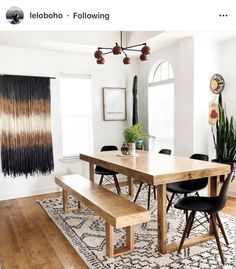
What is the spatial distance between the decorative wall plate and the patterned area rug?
77.9 inches

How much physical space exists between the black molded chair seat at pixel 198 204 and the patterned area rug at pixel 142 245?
450 mm

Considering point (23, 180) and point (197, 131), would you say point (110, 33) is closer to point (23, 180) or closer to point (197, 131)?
point (197, 131)

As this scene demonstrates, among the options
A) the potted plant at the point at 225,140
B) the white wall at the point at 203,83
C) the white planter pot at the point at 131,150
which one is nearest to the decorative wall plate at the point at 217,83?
the white wall at the point at 203,83

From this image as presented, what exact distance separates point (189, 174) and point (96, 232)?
4.23 ft

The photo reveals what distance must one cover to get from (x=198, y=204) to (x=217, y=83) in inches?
96.4

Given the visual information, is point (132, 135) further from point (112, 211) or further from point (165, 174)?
point (112, 211)

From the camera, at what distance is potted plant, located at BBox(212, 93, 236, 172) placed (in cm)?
393

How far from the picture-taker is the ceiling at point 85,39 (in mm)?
3865

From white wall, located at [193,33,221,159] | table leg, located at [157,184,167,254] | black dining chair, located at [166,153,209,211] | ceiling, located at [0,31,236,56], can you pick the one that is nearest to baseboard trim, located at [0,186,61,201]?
black dining chair, located at [166,153,209,211]

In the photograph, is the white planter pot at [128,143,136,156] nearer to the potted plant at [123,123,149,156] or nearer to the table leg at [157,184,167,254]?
the potted plant at [123,123,149,156]

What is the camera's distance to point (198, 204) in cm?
249

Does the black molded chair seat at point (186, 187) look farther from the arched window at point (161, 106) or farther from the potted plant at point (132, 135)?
the arched window at point (161, 106)

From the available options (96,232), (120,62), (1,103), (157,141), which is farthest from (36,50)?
(96,232)

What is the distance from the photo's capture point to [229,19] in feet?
4.95
